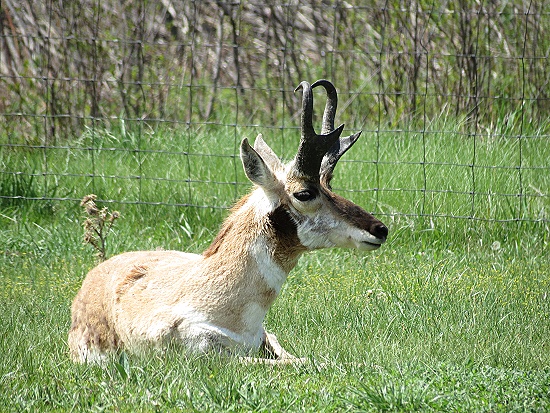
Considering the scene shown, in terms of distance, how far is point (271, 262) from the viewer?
5469mm

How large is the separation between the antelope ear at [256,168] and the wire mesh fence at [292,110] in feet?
11.0

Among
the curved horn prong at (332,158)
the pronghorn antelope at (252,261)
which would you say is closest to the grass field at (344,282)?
the pronghorn antelope at (252,261)

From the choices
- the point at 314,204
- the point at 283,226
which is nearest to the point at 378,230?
the point at 314,204

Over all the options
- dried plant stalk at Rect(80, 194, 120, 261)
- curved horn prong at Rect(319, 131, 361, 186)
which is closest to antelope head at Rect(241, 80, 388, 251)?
curved horn prong at Rect(319, 131, 361, 186)

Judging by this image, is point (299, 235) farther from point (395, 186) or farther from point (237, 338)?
point (395, 186)

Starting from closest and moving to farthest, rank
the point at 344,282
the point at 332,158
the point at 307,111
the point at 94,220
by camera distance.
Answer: the point at 307,111
the point at 332,158
the point at 344,282
the point at 94,220

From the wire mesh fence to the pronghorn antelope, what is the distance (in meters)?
3.24

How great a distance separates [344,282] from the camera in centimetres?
741

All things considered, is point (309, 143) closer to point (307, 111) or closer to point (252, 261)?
point (307, 111)

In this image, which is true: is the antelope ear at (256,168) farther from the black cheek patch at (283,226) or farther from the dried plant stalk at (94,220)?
the dried plant stalk at (94,220)

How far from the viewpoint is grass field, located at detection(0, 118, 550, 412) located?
475 centimetres

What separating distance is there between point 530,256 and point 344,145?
9.56ft

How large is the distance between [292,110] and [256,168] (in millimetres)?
6851

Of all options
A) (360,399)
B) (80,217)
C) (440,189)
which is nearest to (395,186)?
(440,189)
